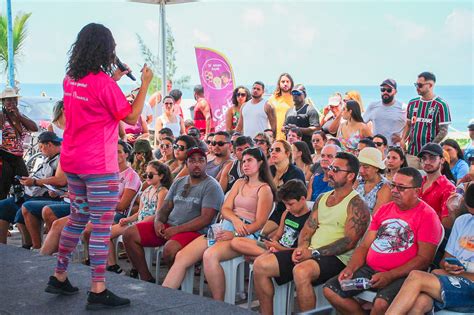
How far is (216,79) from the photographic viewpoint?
37.6 feet

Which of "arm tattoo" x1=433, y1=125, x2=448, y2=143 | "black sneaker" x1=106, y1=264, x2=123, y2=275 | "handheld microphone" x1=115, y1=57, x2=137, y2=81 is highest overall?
"handheld microphone" x1=115, y1=57, x2=137, y2=81

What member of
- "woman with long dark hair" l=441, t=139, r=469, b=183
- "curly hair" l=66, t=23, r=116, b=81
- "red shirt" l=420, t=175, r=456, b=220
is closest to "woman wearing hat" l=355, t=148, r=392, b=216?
"red shirt" l=420, t=175, r=456, b=220

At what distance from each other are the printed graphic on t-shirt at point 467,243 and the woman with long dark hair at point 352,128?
318cm

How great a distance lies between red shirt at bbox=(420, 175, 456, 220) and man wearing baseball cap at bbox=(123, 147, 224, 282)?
63.5 inches

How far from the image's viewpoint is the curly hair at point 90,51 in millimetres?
3672

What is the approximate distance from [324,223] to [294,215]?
1.10 ft

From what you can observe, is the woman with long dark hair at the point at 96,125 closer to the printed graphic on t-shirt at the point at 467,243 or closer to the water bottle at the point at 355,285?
the water bottle at the point at 355,285

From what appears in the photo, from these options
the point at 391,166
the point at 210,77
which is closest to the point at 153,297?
the point at 391,166

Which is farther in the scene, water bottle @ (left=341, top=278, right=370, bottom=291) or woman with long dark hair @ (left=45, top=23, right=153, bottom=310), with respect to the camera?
water bottle @ (left=341, top=278, right=370, bottom=291)

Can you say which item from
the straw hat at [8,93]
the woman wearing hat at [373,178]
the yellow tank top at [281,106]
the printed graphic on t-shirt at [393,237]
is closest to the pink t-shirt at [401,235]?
the printed graphic on t-shirt at [393,237]

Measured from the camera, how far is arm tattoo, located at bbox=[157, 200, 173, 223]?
18.4 feet

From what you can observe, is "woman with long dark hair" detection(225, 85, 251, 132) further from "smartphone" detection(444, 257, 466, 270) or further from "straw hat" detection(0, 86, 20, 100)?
"smartphone" detection(444, 257, 466, 270)

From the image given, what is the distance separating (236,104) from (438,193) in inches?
182

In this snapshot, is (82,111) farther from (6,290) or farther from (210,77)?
(210,77)
